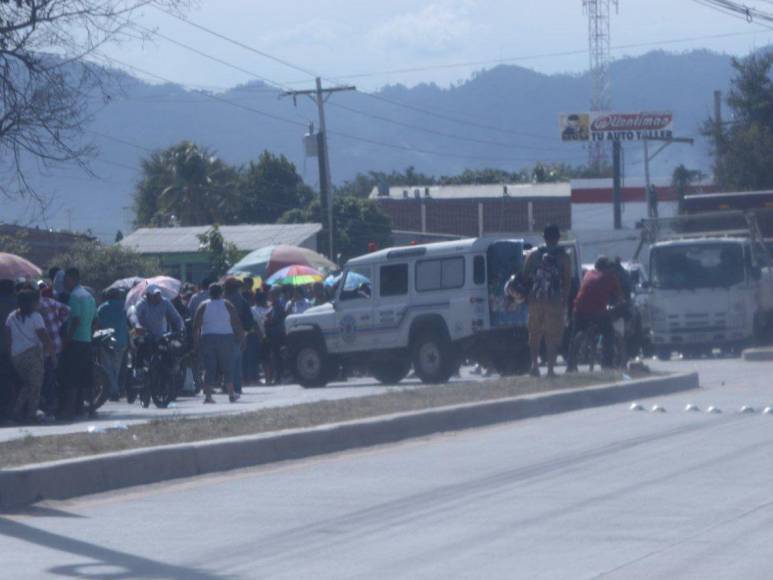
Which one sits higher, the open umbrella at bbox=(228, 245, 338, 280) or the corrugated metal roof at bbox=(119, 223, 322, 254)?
the corrugated metal roof at bbox=(119, 223, 322, 254)

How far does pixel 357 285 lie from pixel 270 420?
8603 millimetres

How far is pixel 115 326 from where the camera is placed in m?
19.3

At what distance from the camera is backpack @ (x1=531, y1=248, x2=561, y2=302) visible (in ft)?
60.7

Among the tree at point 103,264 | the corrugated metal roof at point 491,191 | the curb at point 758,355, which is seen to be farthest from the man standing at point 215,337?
the corrugated metal roof at point 491,191

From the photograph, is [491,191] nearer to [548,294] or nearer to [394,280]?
[394,280]

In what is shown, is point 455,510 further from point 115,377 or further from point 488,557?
point 115,377

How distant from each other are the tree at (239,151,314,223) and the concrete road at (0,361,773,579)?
218 ft

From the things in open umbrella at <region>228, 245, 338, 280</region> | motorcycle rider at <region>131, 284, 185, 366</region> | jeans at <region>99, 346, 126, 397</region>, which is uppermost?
open umbrella at <region>228, 245, 338, 280</region>

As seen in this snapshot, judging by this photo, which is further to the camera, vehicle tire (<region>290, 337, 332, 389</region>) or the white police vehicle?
vehicle tire (<region>290, 337, 332, 389</region>)

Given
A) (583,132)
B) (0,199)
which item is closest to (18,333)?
(0,199)

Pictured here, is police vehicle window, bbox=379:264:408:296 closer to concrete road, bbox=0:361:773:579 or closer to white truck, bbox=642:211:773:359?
concrete road, bbox=0:361:773:579

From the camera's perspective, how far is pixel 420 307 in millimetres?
21484

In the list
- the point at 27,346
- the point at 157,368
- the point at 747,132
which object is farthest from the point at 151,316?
the point at 747,132

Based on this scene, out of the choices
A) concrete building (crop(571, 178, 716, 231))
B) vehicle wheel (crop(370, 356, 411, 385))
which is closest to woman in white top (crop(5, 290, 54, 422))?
vehicle wheel (crop(370, 356, 411, 385))
